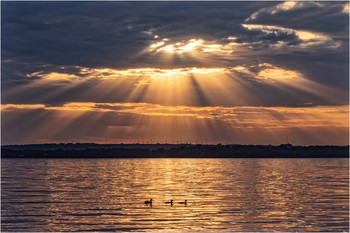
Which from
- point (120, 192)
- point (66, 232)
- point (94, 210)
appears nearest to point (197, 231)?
point (66, 232)

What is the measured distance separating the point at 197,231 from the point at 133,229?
5.03 meters

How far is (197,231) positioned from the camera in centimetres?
3853

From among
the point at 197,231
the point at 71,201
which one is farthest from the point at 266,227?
the point at 71,201

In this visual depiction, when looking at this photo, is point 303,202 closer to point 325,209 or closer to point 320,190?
point 325,209

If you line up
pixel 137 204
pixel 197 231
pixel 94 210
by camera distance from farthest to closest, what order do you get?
pixel 137 204 < pixel 94 210 < pixel 197 231

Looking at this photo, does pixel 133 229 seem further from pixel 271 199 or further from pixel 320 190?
pixel 320 190

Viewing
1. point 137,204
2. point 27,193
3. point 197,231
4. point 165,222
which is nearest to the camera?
point 197,231

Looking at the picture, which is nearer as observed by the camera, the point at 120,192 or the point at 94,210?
the point at 94,210

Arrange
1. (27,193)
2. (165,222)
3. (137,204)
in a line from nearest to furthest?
(165,222)
(137,204)
(27,193)

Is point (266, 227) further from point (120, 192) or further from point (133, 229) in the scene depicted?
point (120, 192)

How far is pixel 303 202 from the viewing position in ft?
187

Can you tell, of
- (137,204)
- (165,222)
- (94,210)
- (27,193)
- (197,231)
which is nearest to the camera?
(197,231)

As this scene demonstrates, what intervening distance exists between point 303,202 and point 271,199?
3963 millimetres

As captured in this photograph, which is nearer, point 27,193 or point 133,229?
point 133,229
